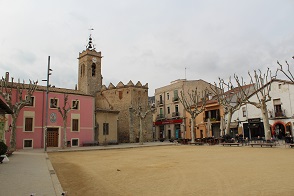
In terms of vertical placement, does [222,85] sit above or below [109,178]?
above

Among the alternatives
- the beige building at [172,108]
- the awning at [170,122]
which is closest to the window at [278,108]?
the beige building at [172,108]

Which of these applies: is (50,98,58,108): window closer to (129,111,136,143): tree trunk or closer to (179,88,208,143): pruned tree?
(129,111,136,143): tree trunk

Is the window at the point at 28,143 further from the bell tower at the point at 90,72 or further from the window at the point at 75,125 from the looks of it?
the bell tower at the point at 90,72

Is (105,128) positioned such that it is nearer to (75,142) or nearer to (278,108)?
(75,142)

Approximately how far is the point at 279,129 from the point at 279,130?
0.40 feet

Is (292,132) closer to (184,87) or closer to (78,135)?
(184,87)

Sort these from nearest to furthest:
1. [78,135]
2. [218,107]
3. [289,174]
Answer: [289,174]
[78,135]
[218,107]

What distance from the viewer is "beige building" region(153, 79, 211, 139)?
46406 millimetres

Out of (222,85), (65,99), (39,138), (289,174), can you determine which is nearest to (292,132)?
(222,85)

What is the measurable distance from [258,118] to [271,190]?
96.5 ft

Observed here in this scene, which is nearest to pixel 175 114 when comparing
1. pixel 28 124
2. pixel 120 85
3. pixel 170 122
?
pixel 170 122

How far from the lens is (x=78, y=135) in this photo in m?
32.1

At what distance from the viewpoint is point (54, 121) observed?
3036cm

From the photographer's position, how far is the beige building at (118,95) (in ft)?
139
